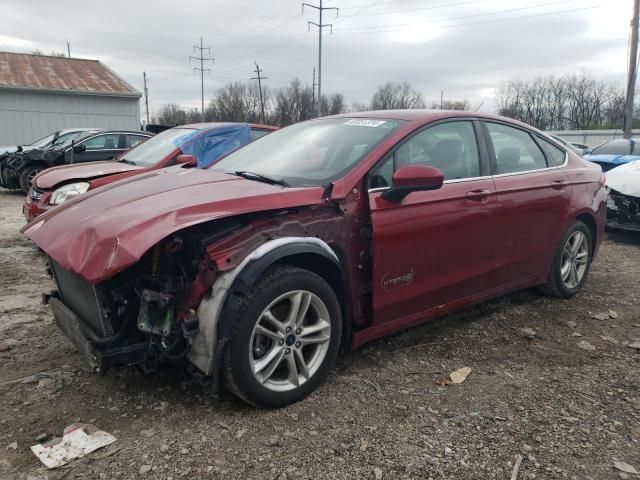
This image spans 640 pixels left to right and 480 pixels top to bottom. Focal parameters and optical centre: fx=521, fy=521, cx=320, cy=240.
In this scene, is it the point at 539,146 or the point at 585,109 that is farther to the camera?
the point at 585,109

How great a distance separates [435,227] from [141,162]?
4733 mm

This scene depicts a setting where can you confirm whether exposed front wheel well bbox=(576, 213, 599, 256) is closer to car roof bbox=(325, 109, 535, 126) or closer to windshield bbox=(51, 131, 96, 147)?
car roof bbox=(325, 109, 535, 126)

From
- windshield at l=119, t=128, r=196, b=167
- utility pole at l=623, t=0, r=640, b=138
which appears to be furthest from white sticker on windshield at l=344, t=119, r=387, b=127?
utility pole at l=623, t=0, r=640, b=138

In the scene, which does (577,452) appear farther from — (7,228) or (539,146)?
(7,228)

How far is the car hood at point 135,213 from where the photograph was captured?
2365mm

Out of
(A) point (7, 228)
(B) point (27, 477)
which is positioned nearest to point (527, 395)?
(B) point (27, 477)

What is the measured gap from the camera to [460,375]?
10.9 feet

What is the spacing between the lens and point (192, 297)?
8.46 ft

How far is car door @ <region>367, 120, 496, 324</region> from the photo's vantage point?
10.3 ft

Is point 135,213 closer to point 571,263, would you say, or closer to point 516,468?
point 516,468

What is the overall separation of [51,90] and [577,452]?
981 inches

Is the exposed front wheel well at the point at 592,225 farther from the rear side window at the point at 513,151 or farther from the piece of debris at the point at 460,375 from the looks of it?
the piece of debris at the point at 460,375

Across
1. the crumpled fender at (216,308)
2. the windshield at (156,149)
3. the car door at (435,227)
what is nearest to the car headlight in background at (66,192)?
the windshield at (156,149)

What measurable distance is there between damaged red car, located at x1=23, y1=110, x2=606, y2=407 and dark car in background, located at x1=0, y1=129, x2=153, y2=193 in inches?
349
